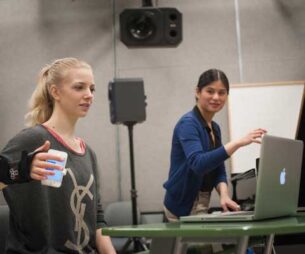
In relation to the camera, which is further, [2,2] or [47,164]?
[2,2]

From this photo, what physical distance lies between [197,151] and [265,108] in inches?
116

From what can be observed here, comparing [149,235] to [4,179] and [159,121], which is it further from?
[159,121]

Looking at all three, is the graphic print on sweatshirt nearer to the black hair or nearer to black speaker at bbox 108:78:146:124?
black speaker at bbox 108:78:146:124

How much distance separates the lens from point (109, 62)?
18.4 feet

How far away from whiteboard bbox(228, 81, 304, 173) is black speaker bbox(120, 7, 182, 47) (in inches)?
52.7

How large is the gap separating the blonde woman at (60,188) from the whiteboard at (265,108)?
313 centimetres

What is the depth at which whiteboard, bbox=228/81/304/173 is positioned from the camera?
5.30m

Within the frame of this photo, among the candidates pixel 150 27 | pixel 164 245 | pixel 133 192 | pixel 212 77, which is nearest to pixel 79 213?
pixel 133 192

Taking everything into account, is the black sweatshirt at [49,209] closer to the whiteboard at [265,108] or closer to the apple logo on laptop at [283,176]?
the apple logo on laptop at [283,176]

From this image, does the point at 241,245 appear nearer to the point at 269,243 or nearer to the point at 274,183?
the point at 274,183

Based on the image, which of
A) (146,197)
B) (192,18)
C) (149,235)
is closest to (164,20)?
(192,18)

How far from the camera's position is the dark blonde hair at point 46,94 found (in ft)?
7.59

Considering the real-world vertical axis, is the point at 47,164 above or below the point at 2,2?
below

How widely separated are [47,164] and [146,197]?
3873 mm
